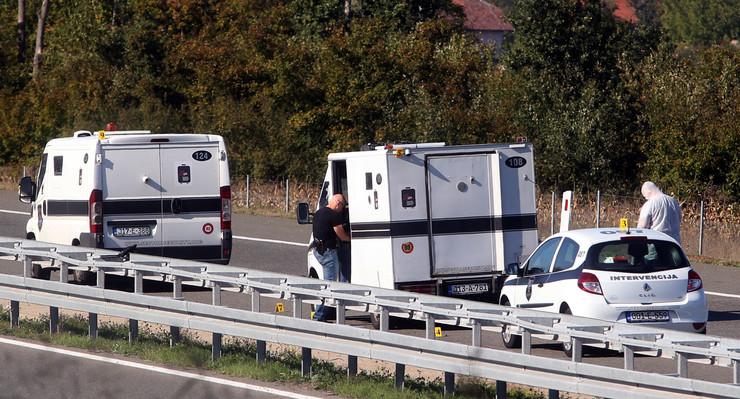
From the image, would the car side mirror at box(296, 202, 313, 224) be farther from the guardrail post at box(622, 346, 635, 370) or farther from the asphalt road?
the guardrail post at box(622, 346, 635, 370)

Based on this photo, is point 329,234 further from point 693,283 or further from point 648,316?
point 693,283

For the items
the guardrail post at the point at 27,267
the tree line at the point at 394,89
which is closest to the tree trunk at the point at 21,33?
the tree line at the point at 394,89

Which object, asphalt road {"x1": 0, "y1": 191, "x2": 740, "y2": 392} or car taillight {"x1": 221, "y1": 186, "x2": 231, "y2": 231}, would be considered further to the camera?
car taillight {"x1": 221, "y1": 186, "x2": 231, "y2": 231}

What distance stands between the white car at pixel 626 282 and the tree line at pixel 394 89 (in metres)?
19.8

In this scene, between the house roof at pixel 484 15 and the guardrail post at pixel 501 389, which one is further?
the house roof at pixel 484 15

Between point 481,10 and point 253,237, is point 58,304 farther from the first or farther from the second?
point 481,10

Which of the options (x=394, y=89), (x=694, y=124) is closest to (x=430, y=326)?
(x=694, y=124)

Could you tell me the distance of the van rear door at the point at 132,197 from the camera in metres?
18.7

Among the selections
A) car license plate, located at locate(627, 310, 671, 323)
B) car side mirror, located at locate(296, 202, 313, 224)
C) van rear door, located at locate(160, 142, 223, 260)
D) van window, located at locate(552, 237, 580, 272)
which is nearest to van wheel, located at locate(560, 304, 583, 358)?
van window, located at locate(552, 237, 580, 272)

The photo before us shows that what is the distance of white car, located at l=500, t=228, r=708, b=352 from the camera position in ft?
45.5

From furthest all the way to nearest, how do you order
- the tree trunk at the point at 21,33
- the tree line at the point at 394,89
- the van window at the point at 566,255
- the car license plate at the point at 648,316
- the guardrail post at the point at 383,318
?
the tree trunk at the point at 21,33 → the tree line at the point at 394,89 → the van window at the point at 566,255 → the car license plate at the point at 648,316 → the guardrail post at the point at 383,318

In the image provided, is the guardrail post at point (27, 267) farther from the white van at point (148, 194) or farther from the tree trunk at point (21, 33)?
the tree trunk at point (21, 33)

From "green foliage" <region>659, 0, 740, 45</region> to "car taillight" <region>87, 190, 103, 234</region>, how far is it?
104m

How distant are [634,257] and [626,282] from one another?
373 millimetres
